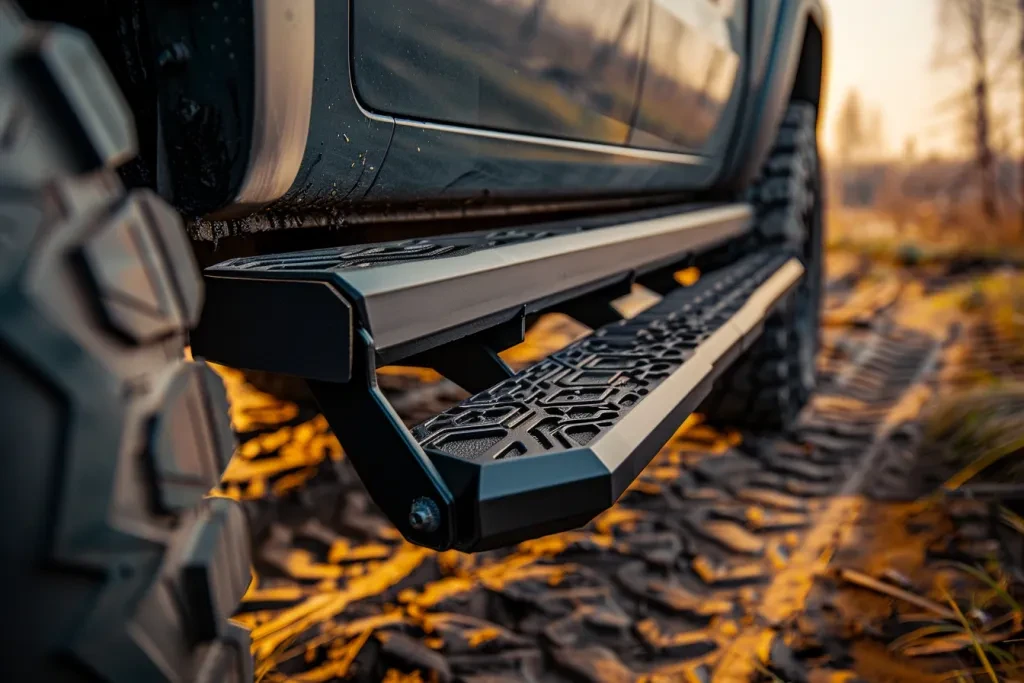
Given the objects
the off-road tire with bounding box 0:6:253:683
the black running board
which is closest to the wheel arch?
the black running board

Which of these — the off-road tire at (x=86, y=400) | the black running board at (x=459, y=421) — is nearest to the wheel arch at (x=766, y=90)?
the black running board at (x=459, y=421)

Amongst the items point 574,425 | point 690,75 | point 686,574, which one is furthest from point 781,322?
point 574,425

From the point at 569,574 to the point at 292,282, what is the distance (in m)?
1.06

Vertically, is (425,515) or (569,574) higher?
(425,515)

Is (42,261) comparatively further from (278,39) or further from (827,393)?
(827,393)

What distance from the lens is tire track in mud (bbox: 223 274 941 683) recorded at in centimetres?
133

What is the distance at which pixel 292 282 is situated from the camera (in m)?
0.80

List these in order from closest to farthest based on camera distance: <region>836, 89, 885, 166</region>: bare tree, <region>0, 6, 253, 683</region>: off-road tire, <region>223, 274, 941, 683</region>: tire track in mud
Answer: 1. <region>0, 6, 253, 683</region>: off-road tire
2. <region>223, 274, 941, 683</region>: tire track in mud
3. <region>836, 89, 885, 166</region>: bare tree

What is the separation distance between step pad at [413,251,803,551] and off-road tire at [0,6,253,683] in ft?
1.01

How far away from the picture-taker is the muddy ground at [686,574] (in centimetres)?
134

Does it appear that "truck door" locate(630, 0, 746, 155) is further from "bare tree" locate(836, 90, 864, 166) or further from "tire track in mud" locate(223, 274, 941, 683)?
"bare tree" locate(836, 90, 864, 166)

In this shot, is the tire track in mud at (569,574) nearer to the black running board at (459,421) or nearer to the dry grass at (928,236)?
the black running board at (459,421)

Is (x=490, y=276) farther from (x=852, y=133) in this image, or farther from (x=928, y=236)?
(x=852, y=133)

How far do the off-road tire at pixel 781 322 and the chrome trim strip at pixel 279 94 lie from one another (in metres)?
1.94
